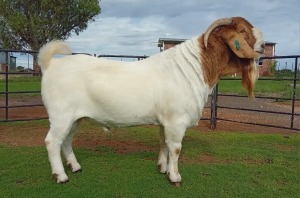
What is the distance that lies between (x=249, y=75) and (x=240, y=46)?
0.45 m

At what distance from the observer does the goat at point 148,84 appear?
4121mm

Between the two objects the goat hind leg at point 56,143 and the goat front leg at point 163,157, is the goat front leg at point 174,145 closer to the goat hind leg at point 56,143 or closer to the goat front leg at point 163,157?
the goat front leg at point 163,157

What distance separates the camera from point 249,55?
13.7ft

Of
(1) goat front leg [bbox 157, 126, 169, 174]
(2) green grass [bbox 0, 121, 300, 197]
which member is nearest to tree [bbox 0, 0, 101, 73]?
(2) green grass [bbox 0, 121, 300, 197]

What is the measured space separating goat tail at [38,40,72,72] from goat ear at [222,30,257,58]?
2.10 m

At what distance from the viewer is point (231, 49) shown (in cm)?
429

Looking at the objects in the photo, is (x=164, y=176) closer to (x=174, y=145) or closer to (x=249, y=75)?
(x=174, y=145)

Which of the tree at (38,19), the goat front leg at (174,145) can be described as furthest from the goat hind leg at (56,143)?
the tree at (38,19)

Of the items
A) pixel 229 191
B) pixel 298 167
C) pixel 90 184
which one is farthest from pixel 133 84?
pixel 298 167

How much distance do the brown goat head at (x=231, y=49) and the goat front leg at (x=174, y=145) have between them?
29.1 inches

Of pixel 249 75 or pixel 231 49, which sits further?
pixel 249 75

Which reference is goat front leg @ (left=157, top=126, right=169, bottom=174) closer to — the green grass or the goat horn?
the green grass

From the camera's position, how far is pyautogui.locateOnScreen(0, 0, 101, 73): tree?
31.2 meters

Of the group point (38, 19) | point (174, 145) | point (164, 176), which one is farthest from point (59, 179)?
point (38, 19)
